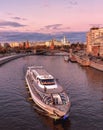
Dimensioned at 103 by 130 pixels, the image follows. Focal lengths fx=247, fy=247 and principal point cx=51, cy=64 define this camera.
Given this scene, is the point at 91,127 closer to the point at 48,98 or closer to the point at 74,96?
the point at 48,98

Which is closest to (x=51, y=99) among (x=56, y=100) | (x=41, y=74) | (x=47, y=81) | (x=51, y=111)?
(x=56, y=100)

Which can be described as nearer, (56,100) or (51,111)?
(51,111)

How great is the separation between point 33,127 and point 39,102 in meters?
6.21

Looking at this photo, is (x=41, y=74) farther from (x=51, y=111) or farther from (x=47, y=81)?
(x=51, y=111)

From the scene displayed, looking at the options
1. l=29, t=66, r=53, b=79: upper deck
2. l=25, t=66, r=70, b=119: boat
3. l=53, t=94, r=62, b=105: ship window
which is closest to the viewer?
l=25, t=66, r=70, b=119: boat

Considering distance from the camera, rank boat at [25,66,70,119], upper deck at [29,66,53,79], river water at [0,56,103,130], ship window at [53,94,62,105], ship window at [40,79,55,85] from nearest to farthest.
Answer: river water at [0,56,103,130], boat at [25,66,70,119], ship window at [53,94,62,105], ship window at [40,79,55,85], upper deck at [29,66,53,79]

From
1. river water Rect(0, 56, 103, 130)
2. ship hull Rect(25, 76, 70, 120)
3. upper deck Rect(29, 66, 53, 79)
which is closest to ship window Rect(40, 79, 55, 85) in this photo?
→ upper deck Rect(29, 66, 53, 79)

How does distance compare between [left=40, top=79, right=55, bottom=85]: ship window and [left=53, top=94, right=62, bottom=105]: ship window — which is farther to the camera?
[left=40, top=79, right=55, bottom=85]: ship window

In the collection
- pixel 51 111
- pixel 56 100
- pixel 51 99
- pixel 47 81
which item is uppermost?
pixel 47 81

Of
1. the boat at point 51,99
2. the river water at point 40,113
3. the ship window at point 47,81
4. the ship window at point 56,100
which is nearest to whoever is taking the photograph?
the river water at point 40,113

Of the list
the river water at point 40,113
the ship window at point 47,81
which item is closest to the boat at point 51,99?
the ship window at point 47,81

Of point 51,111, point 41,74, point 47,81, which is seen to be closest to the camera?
point 51,111

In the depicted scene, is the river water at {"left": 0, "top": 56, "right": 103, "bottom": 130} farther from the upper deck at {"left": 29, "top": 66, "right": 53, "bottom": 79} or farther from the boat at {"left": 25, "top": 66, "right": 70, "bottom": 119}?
the upper deck at {"left": 29, "top": 66, "right": 53, "bottom": 79}

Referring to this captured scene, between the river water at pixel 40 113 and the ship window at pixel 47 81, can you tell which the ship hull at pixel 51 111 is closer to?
the river water at pixel 40 113
